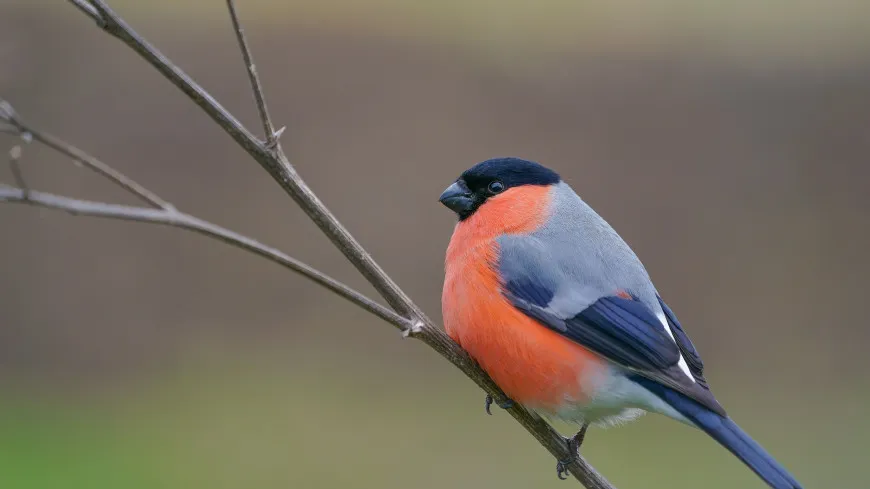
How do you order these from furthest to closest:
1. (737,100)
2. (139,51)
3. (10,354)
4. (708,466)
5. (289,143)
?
1. (737,100)
2. (289,143)
3. (10,354)
4. (708,466)
5. (139,51)

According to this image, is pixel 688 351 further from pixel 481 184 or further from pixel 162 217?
pixel 162 217

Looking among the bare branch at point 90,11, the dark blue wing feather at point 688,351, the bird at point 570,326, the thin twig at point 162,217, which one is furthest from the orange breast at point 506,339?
the bare branch at point 90,11

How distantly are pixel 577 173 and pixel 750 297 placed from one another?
1.54 meters

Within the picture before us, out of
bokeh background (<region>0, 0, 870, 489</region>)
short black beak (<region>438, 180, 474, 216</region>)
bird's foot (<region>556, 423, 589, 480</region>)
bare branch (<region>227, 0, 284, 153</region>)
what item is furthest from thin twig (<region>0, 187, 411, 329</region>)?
bokeh background (<region>0, 0, 870, 489</region>)

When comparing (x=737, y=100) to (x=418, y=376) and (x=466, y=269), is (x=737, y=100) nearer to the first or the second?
(x=418, y=376)

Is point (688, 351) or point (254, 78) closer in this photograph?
point (254, 78)

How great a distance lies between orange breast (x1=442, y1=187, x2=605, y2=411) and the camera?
254 centimetres

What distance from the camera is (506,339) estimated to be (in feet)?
8.48

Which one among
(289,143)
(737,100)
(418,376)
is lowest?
(418,376)

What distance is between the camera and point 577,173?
6957mm

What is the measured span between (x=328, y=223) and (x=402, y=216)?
4864 mm

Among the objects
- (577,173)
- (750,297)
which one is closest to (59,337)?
(577,173)

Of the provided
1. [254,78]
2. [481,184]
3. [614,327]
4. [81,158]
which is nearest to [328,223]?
[254,78]

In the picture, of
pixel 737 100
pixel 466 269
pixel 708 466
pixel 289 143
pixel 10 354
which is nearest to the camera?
pixel 466 269
